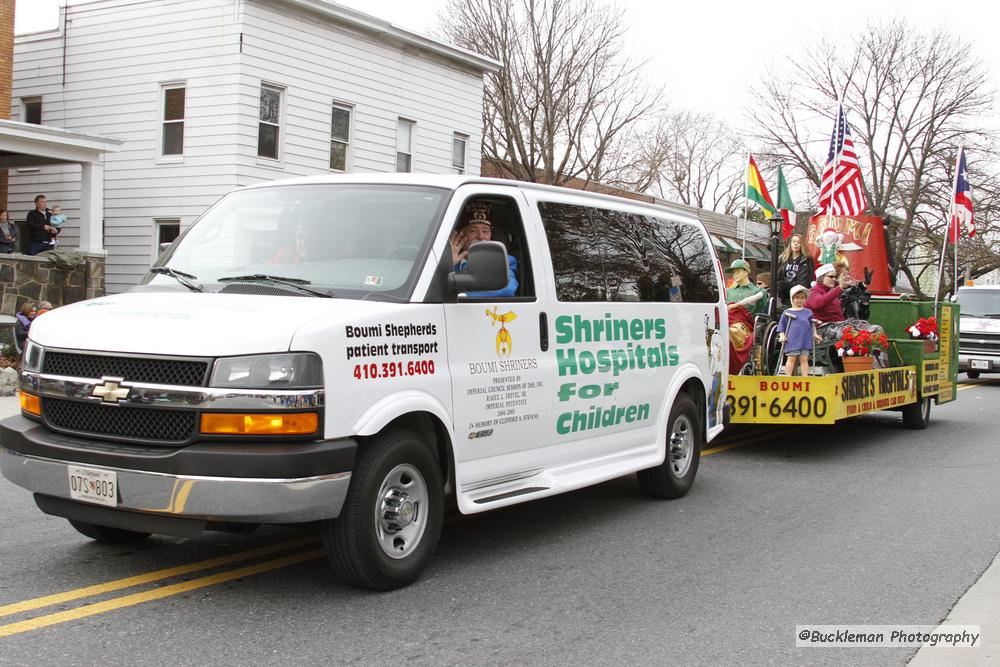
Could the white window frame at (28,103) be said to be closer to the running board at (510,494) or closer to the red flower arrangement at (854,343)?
the red flower arrangement at (854,343)

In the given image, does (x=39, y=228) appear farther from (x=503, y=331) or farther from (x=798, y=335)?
(x=503, y=331)

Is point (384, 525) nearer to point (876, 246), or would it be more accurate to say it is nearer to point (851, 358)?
point (851, 358)

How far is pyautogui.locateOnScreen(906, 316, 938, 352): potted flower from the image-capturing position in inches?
479

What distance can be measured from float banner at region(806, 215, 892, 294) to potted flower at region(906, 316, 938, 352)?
125 cm

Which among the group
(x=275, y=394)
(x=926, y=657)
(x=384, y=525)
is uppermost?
(x=275, y=394)

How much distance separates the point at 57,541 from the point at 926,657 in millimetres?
4687

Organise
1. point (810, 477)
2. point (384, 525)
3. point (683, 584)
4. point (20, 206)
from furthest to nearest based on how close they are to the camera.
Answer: point (20, 206) → point (810, 477) → point (683, 584) → point (384, 525)

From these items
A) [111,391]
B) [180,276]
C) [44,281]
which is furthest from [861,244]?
[44,281]

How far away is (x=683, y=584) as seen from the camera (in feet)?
17.6

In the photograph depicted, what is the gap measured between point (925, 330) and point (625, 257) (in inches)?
266

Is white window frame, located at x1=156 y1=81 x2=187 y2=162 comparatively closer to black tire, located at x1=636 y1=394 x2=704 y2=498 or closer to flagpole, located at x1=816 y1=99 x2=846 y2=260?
flagpole, located at x1=816 y1=99 x2=846 y2=260

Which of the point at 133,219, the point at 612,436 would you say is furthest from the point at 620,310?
the point at 133,219

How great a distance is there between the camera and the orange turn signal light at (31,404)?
4.86 metres

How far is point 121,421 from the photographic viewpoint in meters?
4.55
